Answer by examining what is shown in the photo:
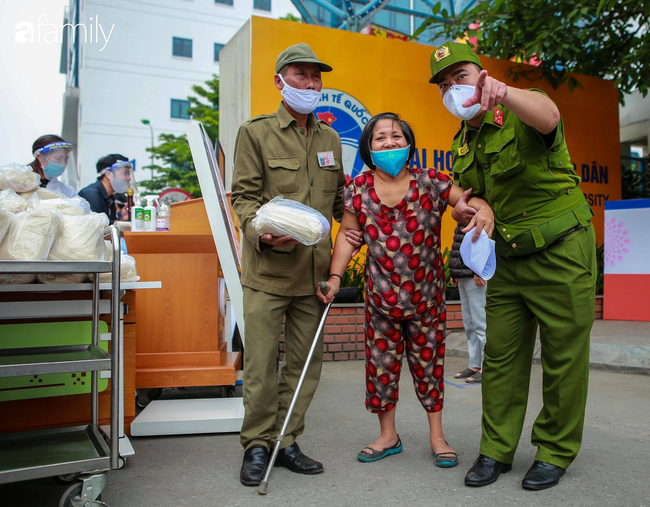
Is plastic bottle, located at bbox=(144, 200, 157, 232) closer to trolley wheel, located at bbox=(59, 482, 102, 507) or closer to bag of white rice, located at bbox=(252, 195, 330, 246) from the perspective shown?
bag of white rice, located at bbox=(252, 195, 330, 246)

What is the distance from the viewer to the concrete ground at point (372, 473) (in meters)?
2.55

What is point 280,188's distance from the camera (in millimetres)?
3031

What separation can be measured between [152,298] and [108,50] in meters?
35.1

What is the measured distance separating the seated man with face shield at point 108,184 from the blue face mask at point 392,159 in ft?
10.8

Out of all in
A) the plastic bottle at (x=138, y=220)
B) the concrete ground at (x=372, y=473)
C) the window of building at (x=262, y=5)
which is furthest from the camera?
the window of building at (x=262, y=5)

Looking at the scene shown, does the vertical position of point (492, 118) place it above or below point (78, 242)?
above

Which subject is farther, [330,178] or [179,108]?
[179,108]

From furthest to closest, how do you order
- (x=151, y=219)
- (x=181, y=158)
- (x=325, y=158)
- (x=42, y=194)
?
(x=181, y=158) → (x=151, y=219) → (x=42, y=194) → (x=325, y=158)

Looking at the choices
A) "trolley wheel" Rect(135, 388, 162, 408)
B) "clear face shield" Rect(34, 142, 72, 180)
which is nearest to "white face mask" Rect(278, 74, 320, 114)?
"clear face shield" Rect(34, 142, 72, 180)

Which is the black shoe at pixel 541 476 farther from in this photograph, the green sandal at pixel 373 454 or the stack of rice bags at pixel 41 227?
the stack of rice bags at pixel 41 227

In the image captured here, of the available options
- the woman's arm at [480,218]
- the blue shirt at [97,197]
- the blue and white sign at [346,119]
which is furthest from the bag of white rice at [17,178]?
the blue and white sign at [346,119]

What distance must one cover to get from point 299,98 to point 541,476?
219 cm

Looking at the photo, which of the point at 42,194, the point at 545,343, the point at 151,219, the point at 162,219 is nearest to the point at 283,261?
the point at 545,343

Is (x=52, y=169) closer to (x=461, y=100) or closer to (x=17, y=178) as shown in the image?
(x=17, y=178)
